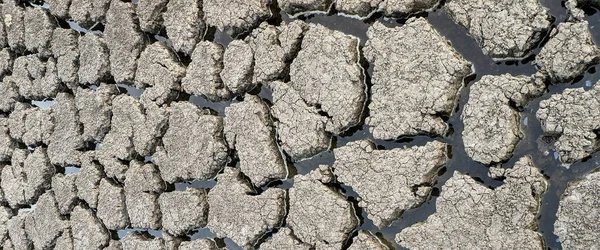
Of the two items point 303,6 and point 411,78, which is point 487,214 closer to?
point 411,78

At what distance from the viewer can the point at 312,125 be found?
4.86 feet

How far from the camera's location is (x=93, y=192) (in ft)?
6.41

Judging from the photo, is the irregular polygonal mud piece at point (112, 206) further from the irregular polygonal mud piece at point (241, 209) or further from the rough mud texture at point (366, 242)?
the rough mud texture at point (366, 242)

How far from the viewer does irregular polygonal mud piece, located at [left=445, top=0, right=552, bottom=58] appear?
1192 millimetres

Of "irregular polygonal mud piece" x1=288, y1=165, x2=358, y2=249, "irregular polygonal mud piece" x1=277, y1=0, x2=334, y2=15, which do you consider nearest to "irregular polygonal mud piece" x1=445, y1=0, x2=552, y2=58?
"irregular polygonal mud piece" x1=277, y1=0, x2=334, y2=15

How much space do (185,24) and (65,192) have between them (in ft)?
2.65

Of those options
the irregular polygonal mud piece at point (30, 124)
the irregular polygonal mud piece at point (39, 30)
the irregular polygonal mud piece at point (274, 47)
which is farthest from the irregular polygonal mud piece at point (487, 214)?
the irregular polygonal mud piece at point (39, 30)

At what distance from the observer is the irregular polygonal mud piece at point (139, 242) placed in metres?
1.77

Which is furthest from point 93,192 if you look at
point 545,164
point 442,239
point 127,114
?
point 545,164

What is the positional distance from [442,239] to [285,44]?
0.64 m

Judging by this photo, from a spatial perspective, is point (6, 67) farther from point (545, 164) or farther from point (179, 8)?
point (545, 164)

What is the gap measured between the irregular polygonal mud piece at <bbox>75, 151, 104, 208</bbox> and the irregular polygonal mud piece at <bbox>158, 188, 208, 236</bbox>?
0.33m

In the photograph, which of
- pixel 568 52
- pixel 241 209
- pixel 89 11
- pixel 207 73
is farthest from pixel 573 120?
pixel 89 11

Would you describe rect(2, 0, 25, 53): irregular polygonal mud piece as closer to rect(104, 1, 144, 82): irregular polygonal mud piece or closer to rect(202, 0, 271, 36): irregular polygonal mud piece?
rect(104, 1, 144, 82): irregular polygonal mud piece
